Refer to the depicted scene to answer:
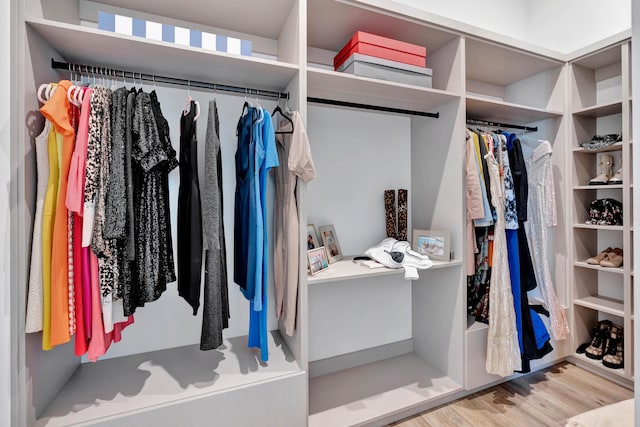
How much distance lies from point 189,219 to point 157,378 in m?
0.74

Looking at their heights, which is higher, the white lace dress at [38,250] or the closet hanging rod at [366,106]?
the closet hanging rod at [366,106]

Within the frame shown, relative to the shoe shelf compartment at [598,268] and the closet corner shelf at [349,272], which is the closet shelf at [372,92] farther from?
the shoe shelf compartment at [598,268]

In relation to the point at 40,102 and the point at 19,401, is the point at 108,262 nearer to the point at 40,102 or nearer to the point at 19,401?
the point at 19,401

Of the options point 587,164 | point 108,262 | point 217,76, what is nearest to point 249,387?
point 108,262

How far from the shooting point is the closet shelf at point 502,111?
1.92m

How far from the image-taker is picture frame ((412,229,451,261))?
182 centimetres

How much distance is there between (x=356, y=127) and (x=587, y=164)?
5.66 feet

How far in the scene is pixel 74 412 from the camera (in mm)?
1173

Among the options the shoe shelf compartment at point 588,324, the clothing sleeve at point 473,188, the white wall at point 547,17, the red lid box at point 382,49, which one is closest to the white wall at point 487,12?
the white wall at point 547,17

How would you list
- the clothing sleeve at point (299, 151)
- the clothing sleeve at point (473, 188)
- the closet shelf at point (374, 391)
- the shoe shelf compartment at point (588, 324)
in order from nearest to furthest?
the clothing sleeve at point (299, 151)
the closet shelf at point (374, 391)
the clothing sleeve at point (473, 188)
the shoe shelf compartment at point (588, 324)

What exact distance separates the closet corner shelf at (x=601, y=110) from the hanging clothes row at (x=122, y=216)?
2.02m

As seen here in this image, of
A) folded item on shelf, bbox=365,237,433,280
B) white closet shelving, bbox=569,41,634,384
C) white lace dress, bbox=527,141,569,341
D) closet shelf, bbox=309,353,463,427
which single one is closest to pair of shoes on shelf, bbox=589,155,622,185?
white closet shelving, bbox=569,41,634,384

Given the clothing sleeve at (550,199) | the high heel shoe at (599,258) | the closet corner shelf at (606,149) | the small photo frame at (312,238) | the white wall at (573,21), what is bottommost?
the high heel shoe at (599,258)

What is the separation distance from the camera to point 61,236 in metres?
1.12
